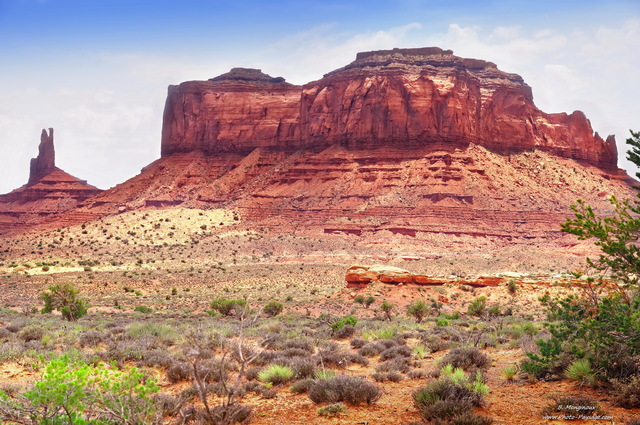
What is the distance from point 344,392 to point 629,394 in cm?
427

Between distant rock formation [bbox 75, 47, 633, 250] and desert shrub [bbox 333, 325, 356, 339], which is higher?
distant rock formation [bbox 75, 47, 633, 250]

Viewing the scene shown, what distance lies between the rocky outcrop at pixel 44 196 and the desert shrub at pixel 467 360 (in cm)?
10690

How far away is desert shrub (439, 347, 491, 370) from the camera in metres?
12.0

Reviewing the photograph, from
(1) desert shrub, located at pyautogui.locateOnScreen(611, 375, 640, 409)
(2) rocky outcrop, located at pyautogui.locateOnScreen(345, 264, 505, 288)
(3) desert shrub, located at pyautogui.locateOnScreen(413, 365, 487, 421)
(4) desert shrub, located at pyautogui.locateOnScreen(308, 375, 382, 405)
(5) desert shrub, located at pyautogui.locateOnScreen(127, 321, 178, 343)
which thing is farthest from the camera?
(2) rocky outcrop, located at pyautogui.locateOnScreen(345, 264, 505, 288)

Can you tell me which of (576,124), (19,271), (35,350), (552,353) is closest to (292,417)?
(552,353)

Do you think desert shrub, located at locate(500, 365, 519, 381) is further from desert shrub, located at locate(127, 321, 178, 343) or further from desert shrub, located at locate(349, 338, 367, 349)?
desert shrub, located at locate(127, 321, 178, 343)

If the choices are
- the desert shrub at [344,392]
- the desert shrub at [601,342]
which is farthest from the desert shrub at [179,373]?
the desert shrub at [601,342]

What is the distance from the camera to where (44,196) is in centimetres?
11525

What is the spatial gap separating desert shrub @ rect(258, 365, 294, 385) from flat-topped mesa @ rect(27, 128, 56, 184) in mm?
129130

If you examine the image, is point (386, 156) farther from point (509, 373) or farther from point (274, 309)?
point (509, 373)

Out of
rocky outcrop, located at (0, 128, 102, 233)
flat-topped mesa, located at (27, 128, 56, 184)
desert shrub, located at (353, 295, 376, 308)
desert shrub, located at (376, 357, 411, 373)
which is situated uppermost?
flat-topped mesa, located at (27, 128, 56, 184)

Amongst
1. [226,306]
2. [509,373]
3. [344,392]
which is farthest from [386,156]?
[344,392]

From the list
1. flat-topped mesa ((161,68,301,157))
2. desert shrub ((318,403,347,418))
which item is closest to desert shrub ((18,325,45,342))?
desert shrub ((318,403,347,418))

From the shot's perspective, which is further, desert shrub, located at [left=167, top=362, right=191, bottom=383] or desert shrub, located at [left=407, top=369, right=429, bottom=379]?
desert shrub, located at [left=407, top=369, right=429, bottom=379]
